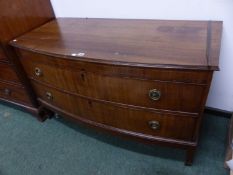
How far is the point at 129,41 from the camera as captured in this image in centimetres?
Answer: 108

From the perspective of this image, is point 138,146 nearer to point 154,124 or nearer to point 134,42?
point 154,124

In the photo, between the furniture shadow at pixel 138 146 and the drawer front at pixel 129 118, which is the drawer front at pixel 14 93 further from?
the furniture shadow at pixel 138 146

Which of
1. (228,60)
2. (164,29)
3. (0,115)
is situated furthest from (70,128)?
(228,60)

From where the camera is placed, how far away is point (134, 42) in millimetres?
1064

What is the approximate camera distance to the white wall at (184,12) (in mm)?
1156

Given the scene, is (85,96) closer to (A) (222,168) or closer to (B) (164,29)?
(B) (164,29)

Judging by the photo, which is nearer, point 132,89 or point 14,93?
point 132,89

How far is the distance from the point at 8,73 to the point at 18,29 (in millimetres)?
332

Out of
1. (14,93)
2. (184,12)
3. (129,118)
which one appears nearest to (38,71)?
(14,93)

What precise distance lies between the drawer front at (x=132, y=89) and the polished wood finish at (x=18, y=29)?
0.29 m

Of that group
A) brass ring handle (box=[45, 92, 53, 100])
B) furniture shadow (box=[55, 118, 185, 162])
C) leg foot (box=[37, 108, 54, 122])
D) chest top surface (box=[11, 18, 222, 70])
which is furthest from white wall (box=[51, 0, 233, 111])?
leg foot (box=[37, 108, 54, 122])

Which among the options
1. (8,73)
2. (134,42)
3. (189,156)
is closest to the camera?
(134,42)

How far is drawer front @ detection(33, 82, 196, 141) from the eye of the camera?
1.07 meters

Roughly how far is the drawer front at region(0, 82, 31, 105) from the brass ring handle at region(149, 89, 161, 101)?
0.99 meters
